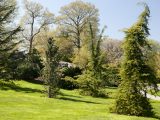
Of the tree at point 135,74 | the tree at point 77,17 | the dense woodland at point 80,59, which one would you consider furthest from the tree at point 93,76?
the tree at point 77,17

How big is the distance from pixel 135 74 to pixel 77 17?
5460 cm

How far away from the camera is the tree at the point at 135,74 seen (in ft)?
82.6

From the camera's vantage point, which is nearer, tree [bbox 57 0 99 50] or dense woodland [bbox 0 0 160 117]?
dense woodland [bbox 0 0 160 117]

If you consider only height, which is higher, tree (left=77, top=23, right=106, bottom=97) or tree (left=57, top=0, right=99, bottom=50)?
tree (left=57, top=0, right=99, bottom=50)

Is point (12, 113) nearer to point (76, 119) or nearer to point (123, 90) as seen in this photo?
point (76, 119)

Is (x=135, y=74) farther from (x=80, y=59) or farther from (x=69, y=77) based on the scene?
(x=80, y=59)

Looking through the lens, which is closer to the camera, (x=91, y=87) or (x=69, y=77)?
(x=91, y=87)

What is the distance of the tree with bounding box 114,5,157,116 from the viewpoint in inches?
991

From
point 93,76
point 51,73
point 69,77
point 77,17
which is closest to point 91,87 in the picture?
point 93,76

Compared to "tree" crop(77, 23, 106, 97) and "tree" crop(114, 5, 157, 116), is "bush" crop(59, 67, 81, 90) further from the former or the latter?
"tree" crop(114, 5, 157, 116)

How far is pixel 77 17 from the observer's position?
260 ft

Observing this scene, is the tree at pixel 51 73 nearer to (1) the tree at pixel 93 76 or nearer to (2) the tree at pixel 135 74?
(1) the tree at pixel 93 76

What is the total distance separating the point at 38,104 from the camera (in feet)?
86.2

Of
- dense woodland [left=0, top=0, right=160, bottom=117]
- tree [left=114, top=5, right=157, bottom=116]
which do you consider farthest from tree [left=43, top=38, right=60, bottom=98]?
tree [left=114, top=5, right=157, bottom=116]
